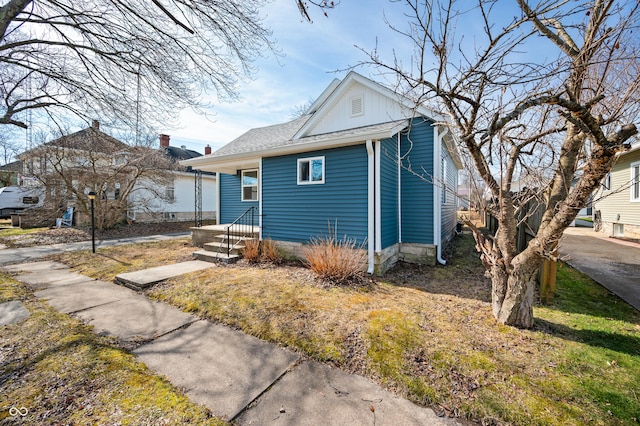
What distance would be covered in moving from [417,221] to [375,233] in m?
2.01

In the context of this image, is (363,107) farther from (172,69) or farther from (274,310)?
(274,310)

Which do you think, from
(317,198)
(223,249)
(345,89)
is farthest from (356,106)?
(223,249)

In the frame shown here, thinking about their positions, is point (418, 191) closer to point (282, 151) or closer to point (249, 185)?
point (282, 151)

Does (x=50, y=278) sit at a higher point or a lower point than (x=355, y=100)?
lower

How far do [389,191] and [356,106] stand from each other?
3159mm

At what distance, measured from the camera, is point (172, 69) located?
5.76 metres

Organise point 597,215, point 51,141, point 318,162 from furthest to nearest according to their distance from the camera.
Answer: point 597,215, point 51,141, point 318,162

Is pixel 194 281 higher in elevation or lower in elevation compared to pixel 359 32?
lower

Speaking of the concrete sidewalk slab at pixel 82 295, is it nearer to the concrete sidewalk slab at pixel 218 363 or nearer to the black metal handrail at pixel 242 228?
the concrete sidewalk slab at pixel 218 363

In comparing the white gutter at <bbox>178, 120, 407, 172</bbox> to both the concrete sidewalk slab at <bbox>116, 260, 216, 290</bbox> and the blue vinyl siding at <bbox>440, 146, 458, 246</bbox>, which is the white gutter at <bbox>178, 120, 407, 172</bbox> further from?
the concrete sidewalk slab at <bbox>116, 260, 216, 290</bbox>

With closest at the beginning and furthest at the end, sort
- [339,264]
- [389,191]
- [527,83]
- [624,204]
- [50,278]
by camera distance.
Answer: [527,83], [339,264], [50,278], [389,191], [624,204]

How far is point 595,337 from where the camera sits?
3.40m

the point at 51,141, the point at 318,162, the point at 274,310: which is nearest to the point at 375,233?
the point at 318,162

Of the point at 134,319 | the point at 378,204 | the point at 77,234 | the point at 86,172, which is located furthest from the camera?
the point at 86,172
